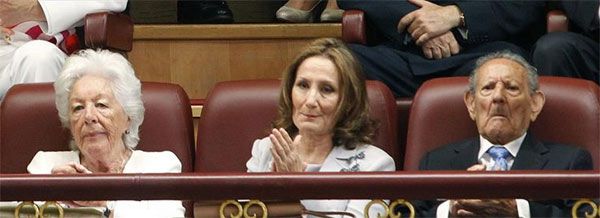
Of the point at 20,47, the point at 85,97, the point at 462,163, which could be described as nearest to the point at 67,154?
the point at 85,97

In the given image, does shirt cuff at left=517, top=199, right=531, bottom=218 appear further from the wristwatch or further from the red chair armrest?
the red chair armrest

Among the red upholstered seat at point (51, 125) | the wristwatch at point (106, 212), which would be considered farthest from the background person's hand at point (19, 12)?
the wristwatch at point (106, 212)

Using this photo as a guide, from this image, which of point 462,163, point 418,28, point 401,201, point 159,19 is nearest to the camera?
point 401,201

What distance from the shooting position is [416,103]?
3.21 m

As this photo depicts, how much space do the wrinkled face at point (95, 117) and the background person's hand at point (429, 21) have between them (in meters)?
0.83

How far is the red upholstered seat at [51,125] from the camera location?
326cm

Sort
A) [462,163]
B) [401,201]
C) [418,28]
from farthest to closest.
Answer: [418,28], [462,163], [401,201]

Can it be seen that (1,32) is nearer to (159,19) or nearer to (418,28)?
(159,19)

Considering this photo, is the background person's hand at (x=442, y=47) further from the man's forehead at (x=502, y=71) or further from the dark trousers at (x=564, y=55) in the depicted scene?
the man's forehead at (x=502, y=71)

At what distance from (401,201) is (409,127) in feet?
2.59

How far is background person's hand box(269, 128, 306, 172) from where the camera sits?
2818 mm

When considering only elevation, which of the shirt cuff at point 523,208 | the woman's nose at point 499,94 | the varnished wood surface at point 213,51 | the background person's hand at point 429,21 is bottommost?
the varnished wood surface at point 213,51

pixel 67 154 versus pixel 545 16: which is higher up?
pixel 545 16

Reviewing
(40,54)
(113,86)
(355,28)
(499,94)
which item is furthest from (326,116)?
(40,54)
